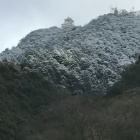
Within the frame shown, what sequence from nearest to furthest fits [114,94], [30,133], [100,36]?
[30,133], [114,94], [100,36]

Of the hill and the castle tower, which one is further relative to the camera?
the castle tower

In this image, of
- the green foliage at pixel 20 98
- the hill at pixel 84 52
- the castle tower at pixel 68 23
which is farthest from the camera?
the castle tower at pixel 68 23

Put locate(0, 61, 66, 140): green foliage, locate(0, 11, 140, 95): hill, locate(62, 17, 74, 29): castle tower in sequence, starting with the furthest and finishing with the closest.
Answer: locate(62, 17, 74, 29): castle tower < locate(0, 11, 140, 95): hill < locate(0, 61, 66, 140): green foliage

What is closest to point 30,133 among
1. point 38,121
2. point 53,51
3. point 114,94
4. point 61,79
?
point 38,121

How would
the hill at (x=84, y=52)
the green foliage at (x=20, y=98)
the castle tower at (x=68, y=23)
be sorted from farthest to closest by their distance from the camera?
the castle tower at (x=68, y=23)
the hill at (x=84, y=52)
the green foliage at (x=20, y=98)

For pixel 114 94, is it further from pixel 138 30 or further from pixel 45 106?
pixel 138 30

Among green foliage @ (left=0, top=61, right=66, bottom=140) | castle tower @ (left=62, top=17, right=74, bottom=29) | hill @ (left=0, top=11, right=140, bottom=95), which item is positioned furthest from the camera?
castle tower @ (left=62, top=17, right=74, bottom=29)

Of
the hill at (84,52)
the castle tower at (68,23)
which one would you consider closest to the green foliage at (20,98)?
the hill at (84,52)

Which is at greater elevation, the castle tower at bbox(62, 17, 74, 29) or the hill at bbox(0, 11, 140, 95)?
the castle tower at bbox(62, 17, 74, 29)

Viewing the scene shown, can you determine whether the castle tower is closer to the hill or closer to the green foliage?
the hill

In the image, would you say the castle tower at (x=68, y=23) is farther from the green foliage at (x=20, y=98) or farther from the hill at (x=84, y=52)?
the green foliage at (x=20, y=98)

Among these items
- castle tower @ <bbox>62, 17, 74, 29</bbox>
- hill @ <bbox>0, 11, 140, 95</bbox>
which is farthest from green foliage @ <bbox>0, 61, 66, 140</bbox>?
castle tower @ <bbox>62, 17, 74, 29</bbox>

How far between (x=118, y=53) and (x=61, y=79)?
19.4 meters

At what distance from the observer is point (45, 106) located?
61000mm
